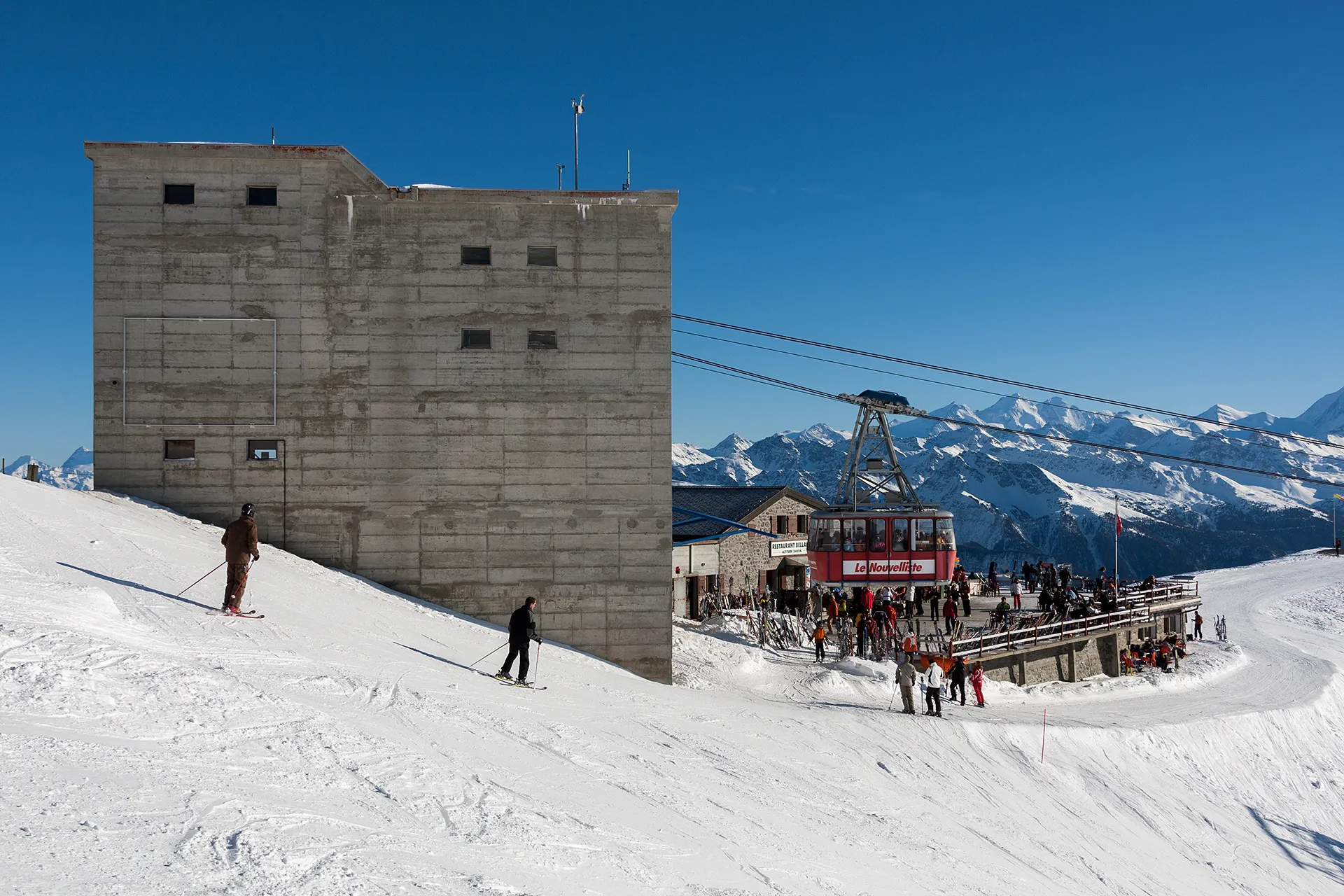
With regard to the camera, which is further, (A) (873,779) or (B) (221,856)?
(A) (873,779)

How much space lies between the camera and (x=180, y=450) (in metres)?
18.9

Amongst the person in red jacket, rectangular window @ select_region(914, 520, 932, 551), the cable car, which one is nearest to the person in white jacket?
the person in red jacket

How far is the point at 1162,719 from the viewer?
23.1 meters

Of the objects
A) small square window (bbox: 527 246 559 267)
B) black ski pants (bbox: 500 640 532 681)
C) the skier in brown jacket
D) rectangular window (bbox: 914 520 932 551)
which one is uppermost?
small square window (bbox: 527 246 559 267)

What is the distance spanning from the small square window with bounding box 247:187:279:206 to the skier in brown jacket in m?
9.24

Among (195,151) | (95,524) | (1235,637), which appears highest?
(195,151)

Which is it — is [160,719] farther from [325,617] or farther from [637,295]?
[637,295]

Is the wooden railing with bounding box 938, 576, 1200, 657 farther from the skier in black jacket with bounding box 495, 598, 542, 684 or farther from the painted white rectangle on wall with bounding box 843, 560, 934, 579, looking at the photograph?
the skier in black jacket with bounding box 495, 598, 542, 684

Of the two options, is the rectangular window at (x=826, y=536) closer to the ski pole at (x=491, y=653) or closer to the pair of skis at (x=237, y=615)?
the ski pole at (x=491, y=653)

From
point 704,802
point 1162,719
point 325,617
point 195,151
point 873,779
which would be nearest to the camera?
point 704,802

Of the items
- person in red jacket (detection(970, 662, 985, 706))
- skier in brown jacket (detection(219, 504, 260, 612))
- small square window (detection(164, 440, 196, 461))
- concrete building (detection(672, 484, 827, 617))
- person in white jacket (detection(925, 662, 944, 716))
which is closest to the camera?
skier in brown jacket (detection(219, 504, 260, 612))

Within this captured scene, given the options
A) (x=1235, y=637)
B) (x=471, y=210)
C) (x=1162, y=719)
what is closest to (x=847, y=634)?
(x=1162, y=719)

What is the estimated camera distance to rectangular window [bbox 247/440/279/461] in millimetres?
18938

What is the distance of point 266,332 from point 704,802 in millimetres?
14275
